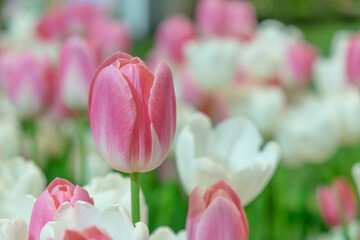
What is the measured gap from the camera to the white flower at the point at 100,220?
0.27m

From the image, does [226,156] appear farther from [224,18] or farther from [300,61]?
[224,18]

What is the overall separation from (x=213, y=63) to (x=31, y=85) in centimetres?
30

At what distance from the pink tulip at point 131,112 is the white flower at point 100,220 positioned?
0.20 feet

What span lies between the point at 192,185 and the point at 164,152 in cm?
7

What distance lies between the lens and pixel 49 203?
286 millimetres

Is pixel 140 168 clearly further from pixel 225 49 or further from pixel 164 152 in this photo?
pixel 225 49

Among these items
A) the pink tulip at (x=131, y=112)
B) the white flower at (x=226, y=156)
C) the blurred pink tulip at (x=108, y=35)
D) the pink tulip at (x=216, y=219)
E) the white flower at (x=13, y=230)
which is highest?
the pink tulip at (x=131, y=112)

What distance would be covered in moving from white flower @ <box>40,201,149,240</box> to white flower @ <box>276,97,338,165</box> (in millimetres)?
533

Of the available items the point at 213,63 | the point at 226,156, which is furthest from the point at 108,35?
the point at 226,156

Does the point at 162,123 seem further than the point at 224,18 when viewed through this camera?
No

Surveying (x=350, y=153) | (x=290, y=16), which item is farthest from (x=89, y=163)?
(x=290, y=16)

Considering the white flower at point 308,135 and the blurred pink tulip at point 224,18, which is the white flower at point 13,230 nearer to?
the white flower at point 308,135

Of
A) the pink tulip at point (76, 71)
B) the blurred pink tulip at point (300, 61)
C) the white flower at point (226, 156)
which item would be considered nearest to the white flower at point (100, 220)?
the white flower at point (226, 156)

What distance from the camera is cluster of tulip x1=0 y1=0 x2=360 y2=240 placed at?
32 centimetres
